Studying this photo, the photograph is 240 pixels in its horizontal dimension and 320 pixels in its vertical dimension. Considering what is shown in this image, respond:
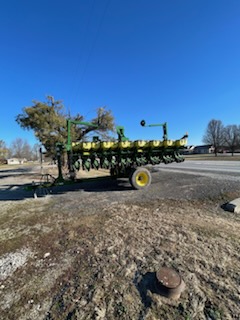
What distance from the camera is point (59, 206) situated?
19.4ft

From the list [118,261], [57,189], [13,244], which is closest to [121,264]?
[118,261]

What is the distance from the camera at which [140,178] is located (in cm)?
782

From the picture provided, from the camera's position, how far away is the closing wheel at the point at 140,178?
24.9 feet

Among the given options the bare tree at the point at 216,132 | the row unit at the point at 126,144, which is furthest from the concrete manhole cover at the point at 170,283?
the bare tree at the point at 216,132

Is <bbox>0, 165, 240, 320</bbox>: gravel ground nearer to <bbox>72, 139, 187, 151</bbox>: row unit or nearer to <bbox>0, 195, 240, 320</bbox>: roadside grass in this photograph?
<bbox>0, 195, 240, 320</bbox>: roadside grass

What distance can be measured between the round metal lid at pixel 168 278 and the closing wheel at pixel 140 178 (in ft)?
17.1

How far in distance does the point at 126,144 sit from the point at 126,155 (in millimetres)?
562

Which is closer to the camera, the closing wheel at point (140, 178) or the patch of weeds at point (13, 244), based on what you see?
the patch of weeds at point (13, 244)

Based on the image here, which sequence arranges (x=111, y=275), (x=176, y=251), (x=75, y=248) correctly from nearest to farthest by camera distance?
(x=111, y=275) < (x=176, y=251) < (x=75, y=248)

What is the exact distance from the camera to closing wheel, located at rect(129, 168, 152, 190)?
24.9ft

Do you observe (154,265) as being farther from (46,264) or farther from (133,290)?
(46,264)

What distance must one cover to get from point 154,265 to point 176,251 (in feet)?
1.65

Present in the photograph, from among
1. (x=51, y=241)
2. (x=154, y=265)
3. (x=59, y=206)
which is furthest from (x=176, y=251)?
(x=59, y=206)

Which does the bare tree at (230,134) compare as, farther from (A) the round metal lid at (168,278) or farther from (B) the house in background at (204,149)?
(A) the round metal lid at (168,278)
